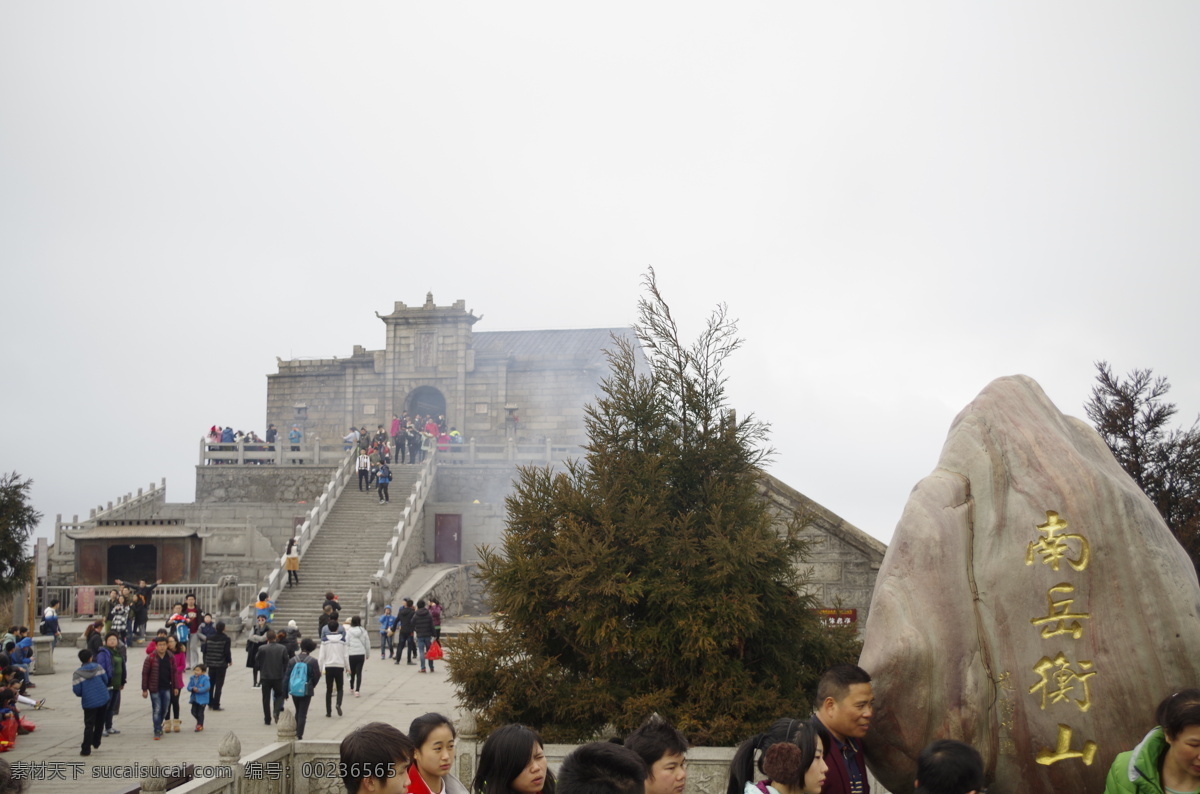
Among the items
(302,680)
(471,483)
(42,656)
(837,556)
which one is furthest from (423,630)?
(471,483)

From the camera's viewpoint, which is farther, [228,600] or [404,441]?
[404,441]

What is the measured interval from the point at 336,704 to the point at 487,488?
51.8ft

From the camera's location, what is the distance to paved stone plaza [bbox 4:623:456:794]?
10383 mm

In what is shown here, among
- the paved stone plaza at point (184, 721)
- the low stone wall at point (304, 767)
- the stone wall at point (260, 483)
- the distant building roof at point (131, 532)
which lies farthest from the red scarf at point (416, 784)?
the stone wall at point (260, 483)


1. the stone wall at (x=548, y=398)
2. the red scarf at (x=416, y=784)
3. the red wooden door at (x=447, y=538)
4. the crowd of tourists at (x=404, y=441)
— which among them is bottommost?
the red scarf at (x=416, y=784)

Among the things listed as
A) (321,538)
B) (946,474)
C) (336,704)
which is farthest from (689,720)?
(321,538)

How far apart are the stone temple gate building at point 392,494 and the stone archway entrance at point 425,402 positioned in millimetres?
51

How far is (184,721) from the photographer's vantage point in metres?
12.8

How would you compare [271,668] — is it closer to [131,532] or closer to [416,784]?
[416,784]

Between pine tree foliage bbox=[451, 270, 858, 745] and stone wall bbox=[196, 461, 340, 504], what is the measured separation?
25462 millimetres

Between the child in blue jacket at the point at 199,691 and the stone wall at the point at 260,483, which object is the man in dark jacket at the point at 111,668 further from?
the stone wall at the point at 260,483

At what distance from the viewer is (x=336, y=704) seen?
43.0 ft

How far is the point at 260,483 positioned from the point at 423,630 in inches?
688

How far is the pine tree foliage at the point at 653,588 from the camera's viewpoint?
289 inches
